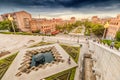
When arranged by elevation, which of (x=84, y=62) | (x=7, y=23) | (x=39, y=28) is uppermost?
(x=7, y=23)

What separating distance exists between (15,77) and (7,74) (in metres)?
1.56

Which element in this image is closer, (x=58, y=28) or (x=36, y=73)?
(x=36, y=73)

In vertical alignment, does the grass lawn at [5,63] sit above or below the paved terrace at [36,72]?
above

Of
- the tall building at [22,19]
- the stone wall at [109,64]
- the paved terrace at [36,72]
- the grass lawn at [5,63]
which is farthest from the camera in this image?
the tall building at [22,19]

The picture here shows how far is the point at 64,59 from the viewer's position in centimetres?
1695

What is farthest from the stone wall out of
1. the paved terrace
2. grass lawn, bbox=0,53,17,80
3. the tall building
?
the tall building

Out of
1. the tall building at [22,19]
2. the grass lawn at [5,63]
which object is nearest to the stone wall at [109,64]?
the grass lawn at [5,63]

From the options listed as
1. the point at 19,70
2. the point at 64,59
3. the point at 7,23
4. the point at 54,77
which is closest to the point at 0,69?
the point at 19,70

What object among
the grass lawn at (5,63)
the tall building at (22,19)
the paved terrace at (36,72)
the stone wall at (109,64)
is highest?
the tall building at (22,19)

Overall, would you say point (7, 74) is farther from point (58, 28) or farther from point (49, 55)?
point (58, 28)

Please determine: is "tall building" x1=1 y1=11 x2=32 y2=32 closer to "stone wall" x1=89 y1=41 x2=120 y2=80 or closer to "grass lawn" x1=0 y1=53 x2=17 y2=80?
"grass lawn" x1=0 y1=53 x2=17 y2=80

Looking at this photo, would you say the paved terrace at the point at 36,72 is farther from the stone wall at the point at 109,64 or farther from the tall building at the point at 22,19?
the tall building at the point at 22,19

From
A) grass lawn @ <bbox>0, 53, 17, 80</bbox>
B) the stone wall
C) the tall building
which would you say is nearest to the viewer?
the stone wall

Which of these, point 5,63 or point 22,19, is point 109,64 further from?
point 22,19
